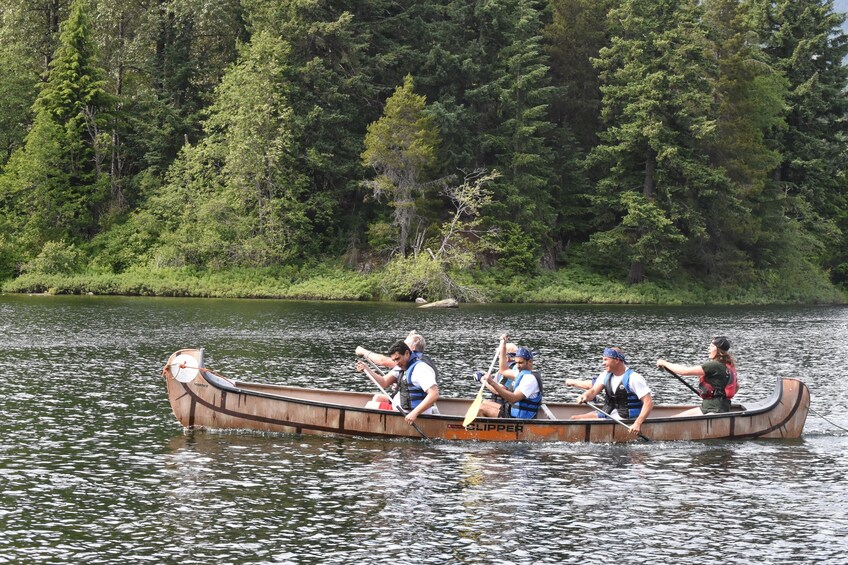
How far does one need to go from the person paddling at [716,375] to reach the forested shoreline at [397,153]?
41.5 m

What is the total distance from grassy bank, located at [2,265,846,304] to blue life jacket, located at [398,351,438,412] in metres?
42.3

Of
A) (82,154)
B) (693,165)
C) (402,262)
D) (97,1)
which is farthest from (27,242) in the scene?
(693,165)

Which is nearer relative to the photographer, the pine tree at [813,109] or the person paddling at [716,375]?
the person paddling at [716,375]

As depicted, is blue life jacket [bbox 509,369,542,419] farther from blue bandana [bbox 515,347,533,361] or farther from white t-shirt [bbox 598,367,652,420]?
white t-shirt [bbox 598,367,652,420]

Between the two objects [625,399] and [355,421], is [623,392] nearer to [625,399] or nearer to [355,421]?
[625,399]

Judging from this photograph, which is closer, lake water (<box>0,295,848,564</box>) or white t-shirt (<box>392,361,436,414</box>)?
lake water (<box>0,295,848,564</box>)

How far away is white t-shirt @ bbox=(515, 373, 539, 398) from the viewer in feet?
70.5

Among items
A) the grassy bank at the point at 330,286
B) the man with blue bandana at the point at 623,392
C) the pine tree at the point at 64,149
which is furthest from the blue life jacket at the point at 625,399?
the pine tree at the point at 64,149

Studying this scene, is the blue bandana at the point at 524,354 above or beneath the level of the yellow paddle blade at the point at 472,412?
above

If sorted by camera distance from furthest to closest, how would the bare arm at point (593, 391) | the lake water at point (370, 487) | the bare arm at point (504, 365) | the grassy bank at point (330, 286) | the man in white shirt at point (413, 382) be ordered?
1. the grassy bank at point (330, 286)
2. the bare arm at point (504, 365)
3. the bare arm at point (593, 391)
4. the man in white shirt at point (413, 382)
5. the lake water at point (370, 487)

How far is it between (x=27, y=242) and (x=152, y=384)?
1826 inches

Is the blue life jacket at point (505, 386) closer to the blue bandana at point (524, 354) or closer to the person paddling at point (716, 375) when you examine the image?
the blue bandana at point (524, 354)

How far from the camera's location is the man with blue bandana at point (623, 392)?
69.9 feet

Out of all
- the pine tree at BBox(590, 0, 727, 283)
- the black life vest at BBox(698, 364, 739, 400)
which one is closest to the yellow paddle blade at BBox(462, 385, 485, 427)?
the black life vest at BBox(698, 364, 739, 400)
